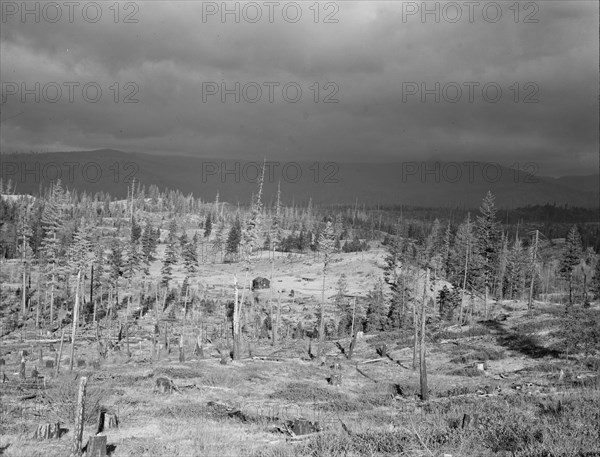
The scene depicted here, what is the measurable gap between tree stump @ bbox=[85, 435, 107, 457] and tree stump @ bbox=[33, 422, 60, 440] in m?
4.20

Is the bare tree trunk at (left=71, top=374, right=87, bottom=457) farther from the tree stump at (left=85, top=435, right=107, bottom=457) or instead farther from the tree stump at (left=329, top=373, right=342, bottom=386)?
the tree stump at (left=329, top=373, right=342, bottom=386)

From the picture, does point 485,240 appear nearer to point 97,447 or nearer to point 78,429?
point 97,447

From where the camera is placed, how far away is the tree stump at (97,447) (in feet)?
50.6

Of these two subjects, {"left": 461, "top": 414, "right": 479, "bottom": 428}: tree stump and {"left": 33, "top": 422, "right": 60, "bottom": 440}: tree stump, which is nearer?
{"left": 461, "top": 414, "right": 479, "bottom": 428}: tree stump

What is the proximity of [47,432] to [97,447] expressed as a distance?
15.4 ft

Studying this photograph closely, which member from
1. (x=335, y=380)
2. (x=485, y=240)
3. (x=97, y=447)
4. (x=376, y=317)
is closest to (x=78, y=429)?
(x=97, y=447)

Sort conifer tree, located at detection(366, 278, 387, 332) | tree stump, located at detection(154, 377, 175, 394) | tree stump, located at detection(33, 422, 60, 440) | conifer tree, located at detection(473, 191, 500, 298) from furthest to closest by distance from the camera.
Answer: conifer tree, located at detection(366, 278, 387, 332) < conifer tree, located at detection(473, 191, 500, 298) < tree stump, located at detection(154, 377, 175, 394) < tree stump, located at detection(33, 422, 60, 440)

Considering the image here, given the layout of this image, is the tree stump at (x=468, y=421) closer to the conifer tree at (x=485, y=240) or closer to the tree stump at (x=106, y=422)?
the tree stump at (x=106, y=422)

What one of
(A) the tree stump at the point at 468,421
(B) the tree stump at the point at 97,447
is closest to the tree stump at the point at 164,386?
(B) the tree stump at the point at 97,447

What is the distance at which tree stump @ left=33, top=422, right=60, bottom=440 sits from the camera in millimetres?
18500

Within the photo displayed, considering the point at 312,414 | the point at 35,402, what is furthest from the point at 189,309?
the point at 312,414

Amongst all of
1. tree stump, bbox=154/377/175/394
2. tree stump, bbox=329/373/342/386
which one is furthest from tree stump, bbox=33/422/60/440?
tree stump, bbox=329/373/342/386

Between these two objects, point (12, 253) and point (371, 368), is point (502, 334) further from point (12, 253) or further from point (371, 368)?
point (12, 253)

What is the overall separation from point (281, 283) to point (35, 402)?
91414mm
